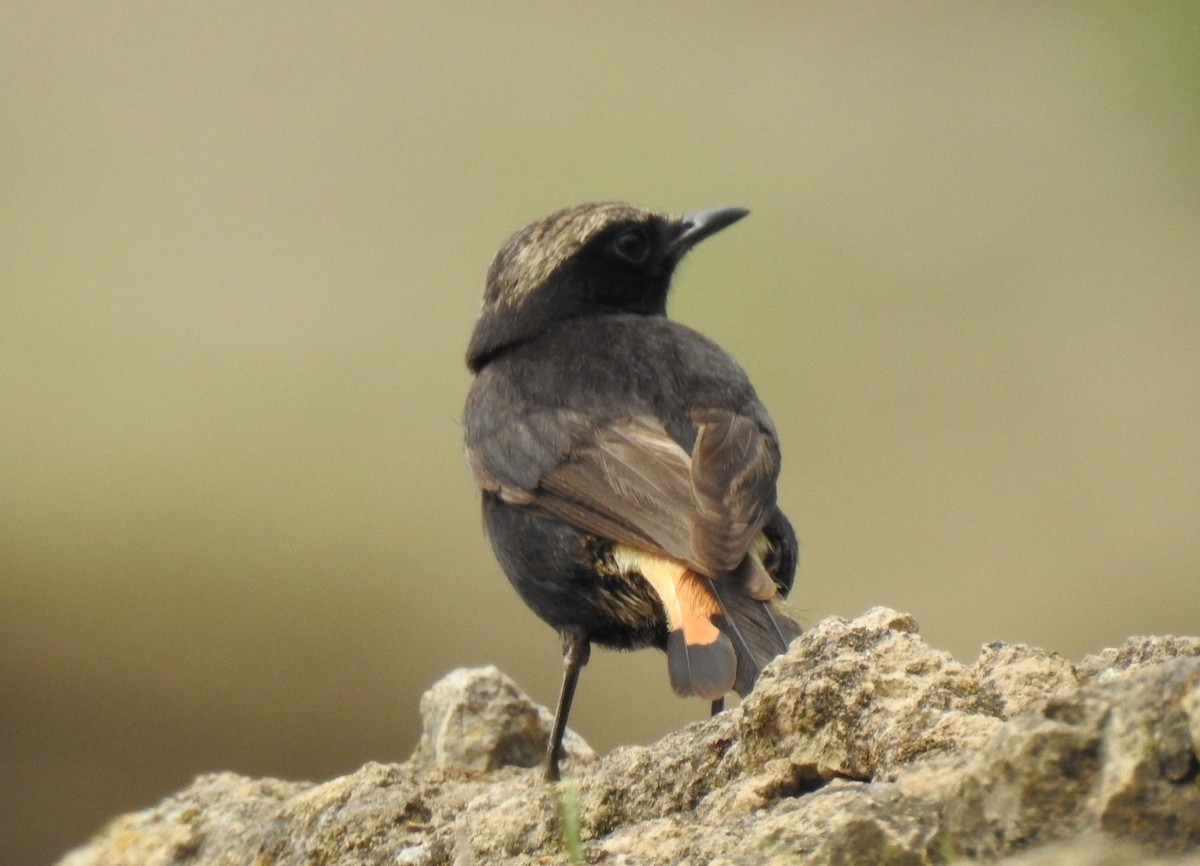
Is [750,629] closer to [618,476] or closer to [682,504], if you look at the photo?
[682,504]

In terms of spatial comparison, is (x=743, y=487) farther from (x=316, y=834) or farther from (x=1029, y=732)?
(x=1029, y=732)

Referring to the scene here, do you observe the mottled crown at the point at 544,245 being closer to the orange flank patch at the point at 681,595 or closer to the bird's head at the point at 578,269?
the bird's head at the point at 578,269

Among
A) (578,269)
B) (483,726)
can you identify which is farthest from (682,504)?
(578,269)

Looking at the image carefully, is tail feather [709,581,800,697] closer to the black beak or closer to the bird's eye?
the bird's eye

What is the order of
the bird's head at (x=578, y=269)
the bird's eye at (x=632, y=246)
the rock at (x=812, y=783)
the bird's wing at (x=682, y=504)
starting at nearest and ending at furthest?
the rock at (x=812, y=783), the bird's wing at (x=682, y=504), the bird's head at (x=578, y=269), the bird's eye at (x=632, y=246)

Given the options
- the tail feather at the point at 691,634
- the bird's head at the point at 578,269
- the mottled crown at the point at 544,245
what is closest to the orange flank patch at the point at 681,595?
the tail feather at the point at 691,634

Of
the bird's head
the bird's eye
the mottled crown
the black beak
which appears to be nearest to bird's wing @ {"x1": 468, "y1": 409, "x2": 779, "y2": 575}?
the bird's head

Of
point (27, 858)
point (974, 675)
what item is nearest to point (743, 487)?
point (974, 675)
